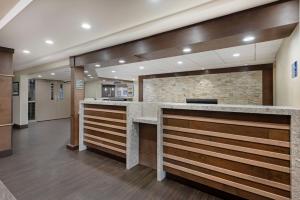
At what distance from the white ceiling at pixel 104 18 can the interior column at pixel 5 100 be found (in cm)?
56

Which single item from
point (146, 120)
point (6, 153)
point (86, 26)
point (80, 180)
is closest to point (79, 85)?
point (86, 26)

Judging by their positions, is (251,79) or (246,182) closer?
(246,182)

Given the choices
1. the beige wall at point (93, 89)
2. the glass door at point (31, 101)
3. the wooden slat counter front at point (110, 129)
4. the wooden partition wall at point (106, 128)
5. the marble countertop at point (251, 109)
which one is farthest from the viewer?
the beige wall at point (93, 89)

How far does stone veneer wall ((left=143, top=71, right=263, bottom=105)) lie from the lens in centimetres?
574

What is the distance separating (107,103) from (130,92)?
→ 758 centimetres

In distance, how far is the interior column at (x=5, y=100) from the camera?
389 cm

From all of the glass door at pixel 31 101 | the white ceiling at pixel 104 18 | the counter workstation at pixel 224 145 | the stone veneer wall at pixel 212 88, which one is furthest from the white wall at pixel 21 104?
the counter workstation at pixel 224 145

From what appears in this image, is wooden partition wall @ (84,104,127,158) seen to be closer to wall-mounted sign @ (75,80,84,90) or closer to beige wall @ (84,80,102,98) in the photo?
wall-mounted sign @ (75,80,84,90)

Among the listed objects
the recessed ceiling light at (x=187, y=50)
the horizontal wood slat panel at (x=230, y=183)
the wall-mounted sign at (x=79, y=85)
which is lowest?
the horizontal wood slat panel at (x=230, y=183)

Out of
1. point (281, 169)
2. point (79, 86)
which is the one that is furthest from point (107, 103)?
point (281, 169)

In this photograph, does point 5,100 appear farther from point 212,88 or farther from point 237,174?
point 212,88

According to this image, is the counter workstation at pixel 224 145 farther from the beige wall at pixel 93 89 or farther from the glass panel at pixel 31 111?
the beige wall at pixel 93 89

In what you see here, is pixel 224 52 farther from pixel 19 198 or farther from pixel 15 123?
pixel 15 123

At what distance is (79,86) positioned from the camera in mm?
4457
